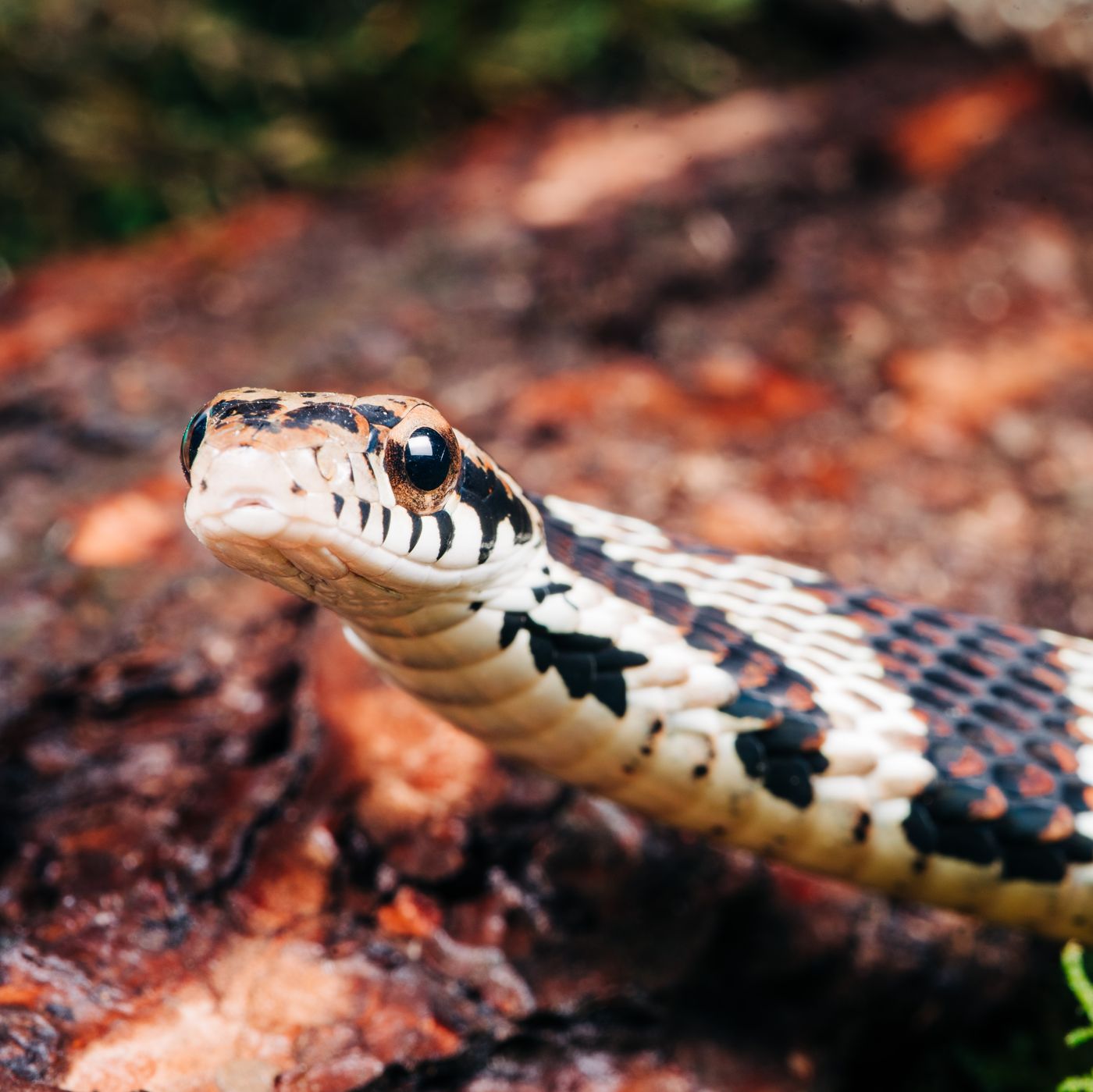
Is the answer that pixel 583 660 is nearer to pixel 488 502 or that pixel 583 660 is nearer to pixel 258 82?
pixel 488 502

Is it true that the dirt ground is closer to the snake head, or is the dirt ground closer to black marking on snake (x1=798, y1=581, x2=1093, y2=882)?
black marking on snake (x1=798, y1=581, x2=1093, y2=882)

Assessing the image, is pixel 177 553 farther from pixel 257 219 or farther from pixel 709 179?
pixel 709 179

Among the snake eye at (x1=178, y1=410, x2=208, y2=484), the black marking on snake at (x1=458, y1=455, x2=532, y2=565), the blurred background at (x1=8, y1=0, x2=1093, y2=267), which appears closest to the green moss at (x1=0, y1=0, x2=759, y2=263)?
the blurred background at (x1=8, y1=0, x2=1093, y2=267)

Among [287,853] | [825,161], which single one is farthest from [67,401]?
[825,161]

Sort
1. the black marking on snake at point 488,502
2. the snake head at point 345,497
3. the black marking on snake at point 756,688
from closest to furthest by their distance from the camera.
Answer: the snake head at point 345,497 < the black marking on snake at point 488,502 < the black marking on snake at point 756,688

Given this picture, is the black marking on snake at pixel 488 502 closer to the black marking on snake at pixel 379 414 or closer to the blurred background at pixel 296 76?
the black marking on snake at pixel 379 414

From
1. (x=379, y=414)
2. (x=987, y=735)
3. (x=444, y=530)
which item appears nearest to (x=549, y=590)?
(x=444, y=530)

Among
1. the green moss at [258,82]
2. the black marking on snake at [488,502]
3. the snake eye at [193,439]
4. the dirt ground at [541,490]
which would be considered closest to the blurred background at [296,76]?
the green moss at [258,82]
